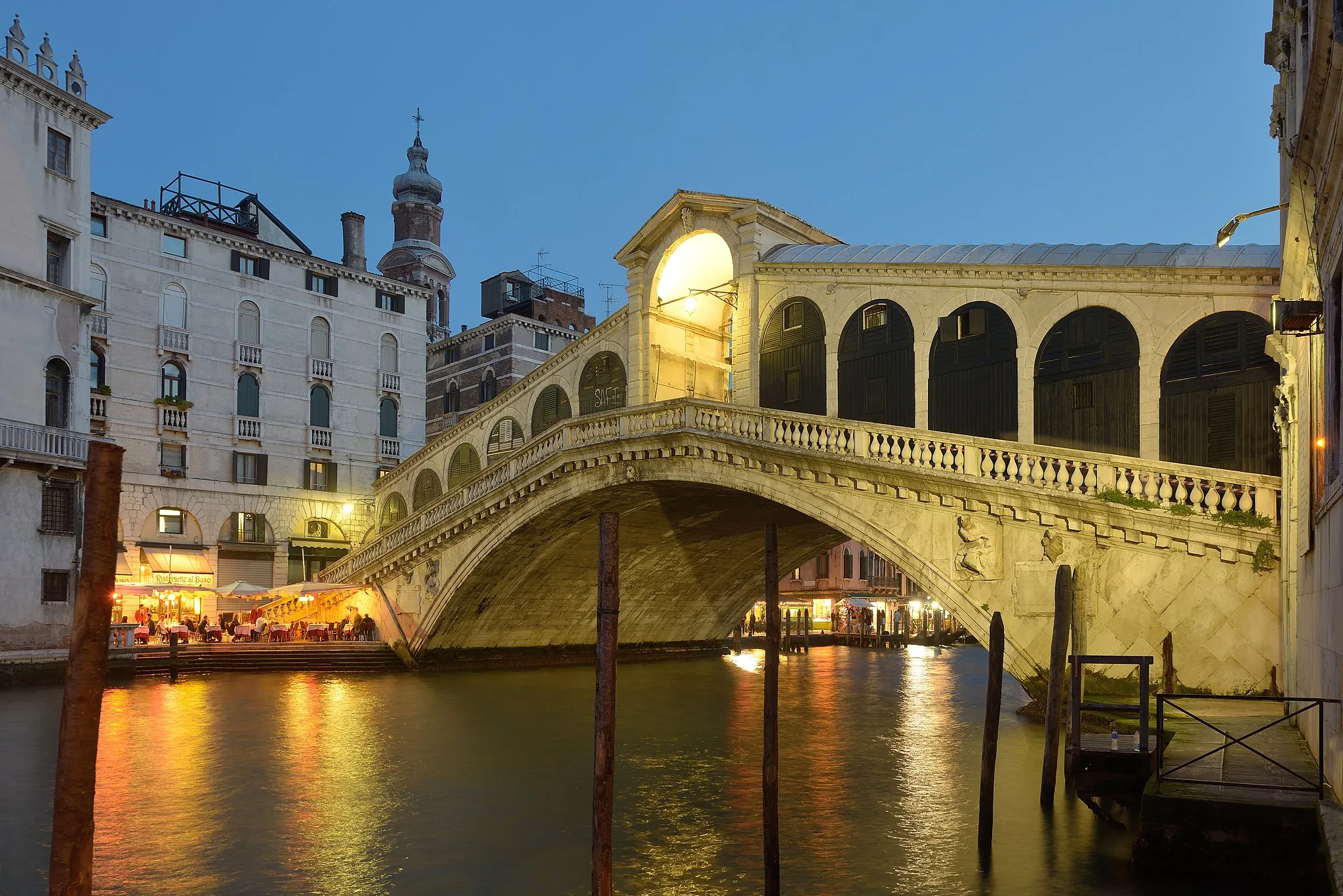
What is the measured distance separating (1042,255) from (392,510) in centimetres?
2490

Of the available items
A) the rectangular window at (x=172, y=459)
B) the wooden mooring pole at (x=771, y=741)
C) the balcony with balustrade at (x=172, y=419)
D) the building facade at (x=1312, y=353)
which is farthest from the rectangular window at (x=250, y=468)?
the building facade at (x=1312, y=353)

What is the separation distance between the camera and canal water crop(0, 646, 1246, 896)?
33.4 feet

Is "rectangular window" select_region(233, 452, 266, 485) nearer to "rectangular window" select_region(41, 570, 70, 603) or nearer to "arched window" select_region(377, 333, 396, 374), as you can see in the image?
"arched window" select_region(377, 333, 396, 374)

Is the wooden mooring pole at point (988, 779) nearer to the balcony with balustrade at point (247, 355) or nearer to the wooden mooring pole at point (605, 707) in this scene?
the wooden mooring pole at point (605, 707)

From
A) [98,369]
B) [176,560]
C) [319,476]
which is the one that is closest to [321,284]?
[319,476]

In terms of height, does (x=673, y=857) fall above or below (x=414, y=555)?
below

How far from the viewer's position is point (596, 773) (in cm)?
790

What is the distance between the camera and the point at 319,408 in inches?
1539

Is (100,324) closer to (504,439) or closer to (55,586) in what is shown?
(55,586)

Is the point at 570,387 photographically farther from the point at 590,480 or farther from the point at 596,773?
the point at 596,773

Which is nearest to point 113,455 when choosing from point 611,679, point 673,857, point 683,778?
point 611,679

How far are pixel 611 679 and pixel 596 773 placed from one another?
2.10 ft

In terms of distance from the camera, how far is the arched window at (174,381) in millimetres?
35500

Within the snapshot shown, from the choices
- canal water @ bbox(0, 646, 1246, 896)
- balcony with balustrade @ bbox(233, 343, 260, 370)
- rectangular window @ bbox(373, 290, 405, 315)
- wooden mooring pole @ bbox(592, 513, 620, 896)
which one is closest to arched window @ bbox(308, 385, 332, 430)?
balcony with balustrade @ bbox(233, 343, 260, 370)
